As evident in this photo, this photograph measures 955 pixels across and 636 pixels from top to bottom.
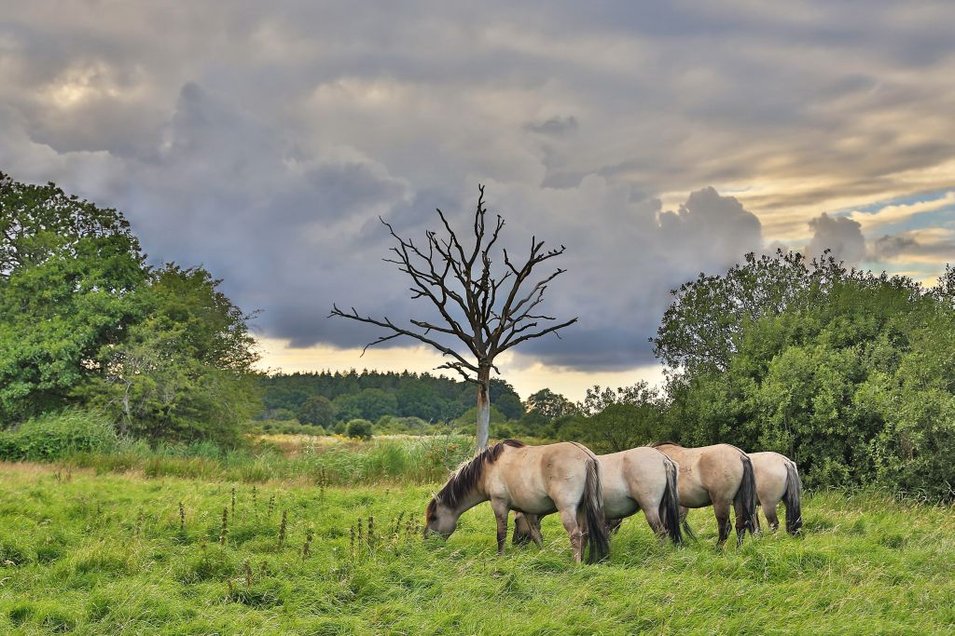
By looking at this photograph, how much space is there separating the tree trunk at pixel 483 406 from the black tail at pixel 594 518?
487 inches

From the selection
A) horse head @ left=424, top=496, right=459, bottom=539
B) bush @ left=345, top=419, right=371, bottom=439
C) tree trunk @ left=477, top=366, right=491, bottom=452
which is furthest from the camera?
bush @ left=345, top=419, right=371, bottom=439

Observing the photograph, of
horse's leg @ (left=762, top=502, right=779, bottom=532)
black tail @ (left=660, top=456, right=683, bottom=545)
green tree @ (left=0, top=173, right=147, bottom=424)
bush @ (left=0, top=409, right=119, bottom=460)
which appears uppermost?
green tree @ (left=0, top=173, right=147, bottom=424)

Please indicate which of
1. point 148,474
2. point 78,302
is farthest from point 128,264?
point 148,474

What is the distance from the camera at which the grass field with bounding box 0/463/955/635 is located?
24.5 feet

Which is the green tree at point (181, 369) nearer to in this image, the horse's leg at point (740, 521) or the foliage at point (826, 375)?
the foliage at point (826, 375)

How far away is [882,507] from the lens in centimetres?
1535

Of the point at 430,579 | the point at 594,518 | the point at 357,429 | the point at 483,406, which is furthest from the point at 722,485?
the point at 357,429

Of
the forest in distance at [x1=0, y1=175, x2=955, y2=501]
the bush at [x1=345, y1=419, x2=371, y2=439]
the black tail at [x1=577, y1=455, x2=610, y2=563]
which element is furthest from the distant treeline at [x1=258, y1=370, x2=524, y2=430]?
the black tail at [x1=577, y1=455, x2=610, y2=563]

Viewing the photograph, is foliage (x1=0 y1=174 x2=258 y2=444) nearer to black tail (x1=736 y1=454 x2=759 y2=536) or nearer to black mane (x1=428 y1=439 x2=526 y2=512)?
black mane (x1=428 y1=439 x2=526 y2=512)

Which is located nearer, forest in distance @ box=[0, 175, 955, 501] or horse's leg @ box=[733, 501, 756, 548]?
horse's leg @ box=[733, 501, 756, 548]

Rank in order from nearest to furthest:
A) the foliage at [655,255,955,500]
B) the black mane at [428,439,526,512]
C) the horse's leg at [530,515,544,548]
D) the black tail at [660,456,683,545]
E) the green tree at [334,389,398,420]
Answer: the black tail at [660,456,683,545] < the horse's leg at [530,515,544,548] < the black mane at [428,439,526,512] < the foliage at [655,255,955,500] < the green tree at [334,389,398,420]

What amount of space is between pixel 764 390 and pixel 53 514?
15.6m

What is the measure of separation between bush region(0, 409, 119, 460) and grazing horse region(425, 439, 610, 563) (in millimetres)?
16618

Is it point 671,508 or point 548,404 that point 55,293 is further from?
point 671,508
